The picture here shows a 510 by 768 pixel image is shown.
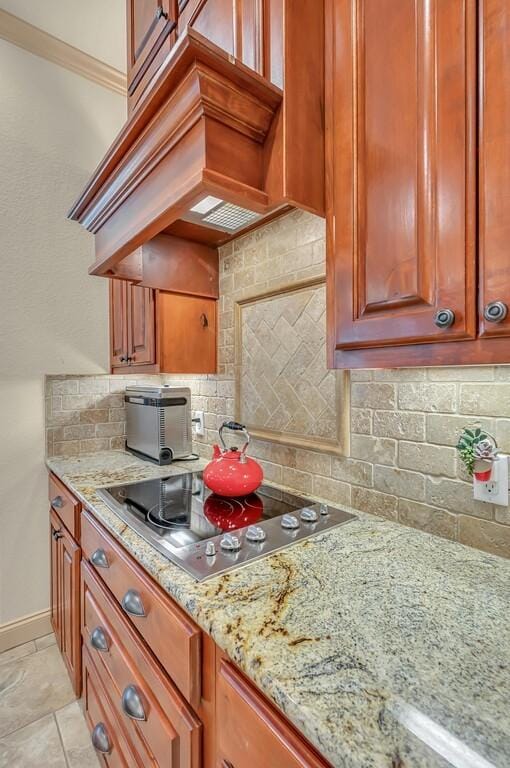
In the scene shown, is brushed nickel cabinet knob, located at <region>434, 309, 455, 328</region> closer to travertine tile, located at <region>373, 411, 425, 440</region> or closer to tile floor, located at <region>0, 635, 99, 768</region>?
travertine tile, located at <region>373, 411, 425, 440</region>

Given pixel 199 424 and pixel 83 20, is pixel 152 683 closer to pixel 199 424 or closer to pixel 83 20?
pixel 199 424

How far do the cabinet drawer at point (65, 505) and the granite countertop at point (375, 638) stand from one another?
24.4 inches

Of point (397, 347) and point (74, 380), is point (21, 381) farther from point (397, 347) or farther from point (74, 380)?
point (397, 347)

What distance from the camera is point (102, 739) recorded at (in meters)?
1.18

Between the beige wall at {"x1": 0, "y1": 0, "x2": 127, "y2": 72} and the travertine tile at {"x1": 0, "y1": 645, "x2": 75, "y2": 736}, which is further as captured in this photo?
the beige wall at {"x1": 0, "y1": 0, "x2": 127, "y2": 72}

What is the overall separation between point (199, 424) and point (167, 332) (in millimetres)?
554

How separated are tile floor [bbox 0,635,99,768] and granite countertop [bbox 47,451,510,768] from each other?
107 cm

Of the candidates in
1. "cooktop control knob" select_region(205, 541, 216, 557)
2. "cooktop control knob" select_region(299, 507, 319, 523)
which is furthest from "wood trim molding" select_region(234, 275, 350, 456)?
"cooktop control knob" select_region(205, 541, 216, 557)

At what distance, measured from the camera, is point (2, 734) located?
1.46m

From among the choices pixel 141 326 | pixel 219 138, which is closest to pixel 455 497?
pixel 219 138

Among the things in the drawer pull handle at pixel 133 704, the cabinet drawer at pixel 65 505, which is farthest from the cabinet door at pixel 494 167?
the cabinet drawer at pixel 65 505

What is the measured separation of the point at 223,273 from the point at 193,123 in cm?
103

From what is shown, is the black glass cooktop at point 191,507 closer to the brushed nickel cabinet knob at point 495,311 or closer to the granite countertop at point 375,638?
the granite countertop at point 375,638

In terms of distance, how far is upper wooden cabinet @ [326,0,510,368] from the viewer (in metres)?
0.59
